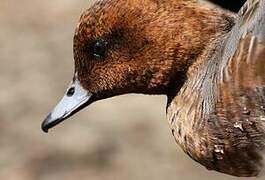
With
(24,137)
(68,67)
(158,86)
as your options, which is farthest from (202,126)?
(68,67)

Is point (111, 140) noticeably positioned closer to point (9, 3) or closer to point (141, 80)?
point (9, 3)

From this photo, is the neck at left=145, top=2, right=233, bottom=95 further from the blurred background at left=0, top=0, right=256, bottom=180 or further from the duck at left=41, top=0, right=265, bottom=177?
the blurred background at left=0, top=0, right=256, bottom=180

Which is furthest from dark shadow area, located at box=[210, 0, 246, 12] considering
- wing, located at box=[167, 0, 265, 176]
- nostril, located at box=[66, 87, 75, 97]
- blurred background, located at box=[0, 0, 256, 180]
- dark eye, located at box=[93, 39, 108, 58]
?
blurred background, located at box=[0, 0, 256, 180]

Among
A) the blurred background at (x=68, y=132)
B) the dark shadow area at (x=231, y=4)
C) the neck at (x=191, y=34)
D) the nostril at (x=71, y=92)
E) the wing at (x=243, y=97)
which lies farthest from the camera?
the blurred background at (x=68, y=132)

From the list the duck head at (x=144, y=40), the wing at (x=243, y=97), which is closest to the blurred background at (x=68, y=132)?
the duck head at (x=144, y=40)

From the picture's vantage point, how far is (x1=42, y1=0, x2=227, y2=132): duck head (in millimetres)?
3525

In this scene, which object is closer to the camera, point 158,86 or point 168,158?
point 158,86

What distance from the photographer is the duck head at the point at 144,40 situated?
3.53m

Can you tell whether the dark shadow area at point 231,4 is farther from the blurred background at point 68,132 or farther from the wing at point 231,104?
the blurred background at point 68,132

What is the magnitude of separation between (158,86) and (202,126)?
0.30 meters

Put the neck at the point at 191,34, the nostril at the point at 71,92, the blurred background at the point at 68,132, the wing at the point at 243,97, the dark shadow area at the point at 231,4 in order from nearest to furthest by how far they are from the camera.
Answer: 1. the wing at the point at 243,97
2. the neck at the point at 191,34
3. the dark shadow area at the point at 231,4
4. the nostril at the point at 71,92
5. the blurred background at the point at 68,132

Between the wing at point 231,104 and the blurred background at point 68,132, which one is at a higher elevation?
the wing at point 231,104

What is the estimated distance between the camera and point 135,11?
3535mm

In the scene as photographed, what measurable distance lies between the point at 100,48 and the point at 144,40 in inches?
5.8
